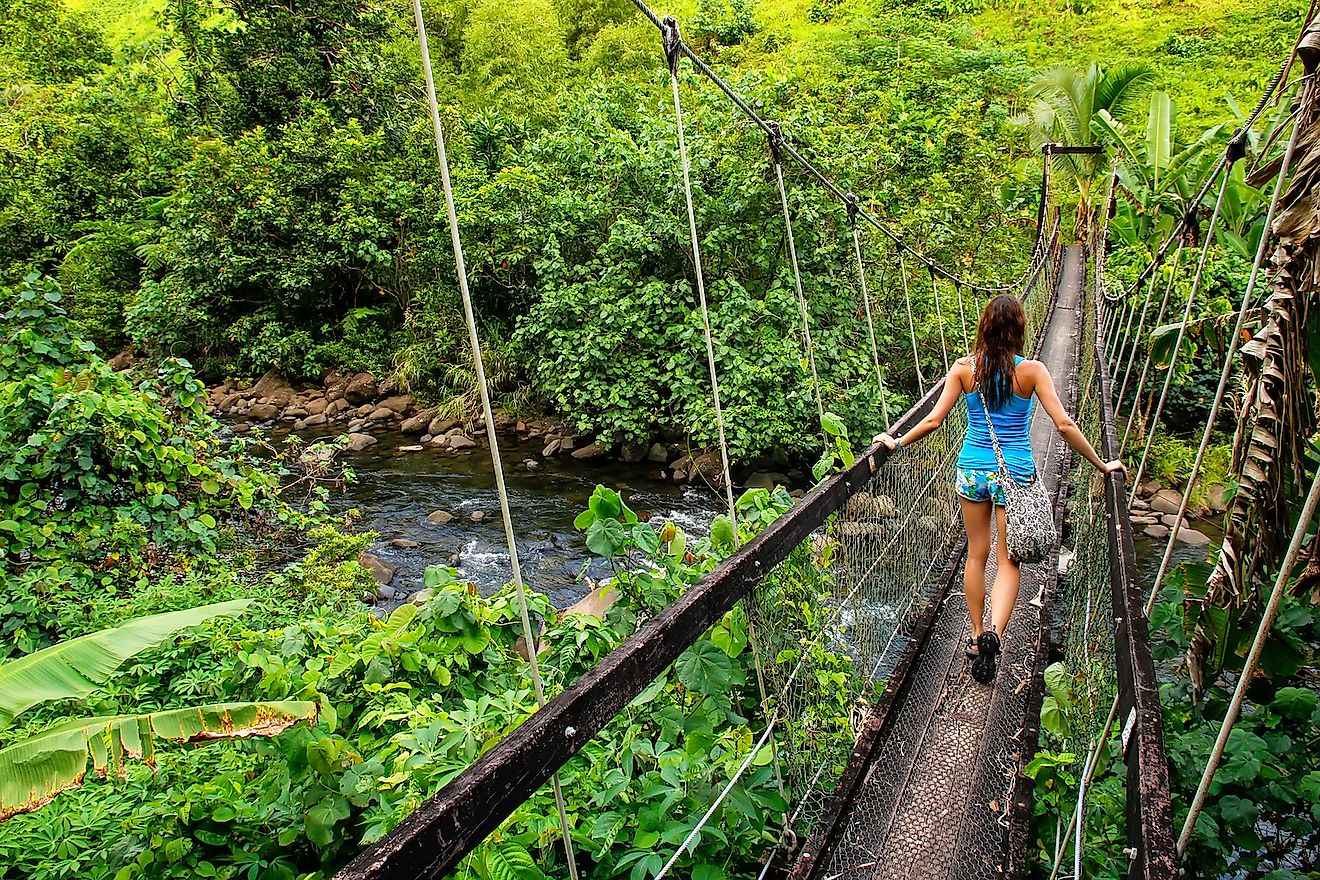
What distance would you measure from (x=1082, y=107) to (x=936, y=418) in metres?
12.8

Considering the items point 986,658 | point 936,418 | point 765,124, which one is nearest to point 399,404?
point 765,124

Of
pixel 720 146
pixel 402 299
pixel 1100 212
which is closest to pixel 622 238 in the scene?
pixel 720 146

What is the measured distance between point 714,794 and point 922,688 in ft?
2.62

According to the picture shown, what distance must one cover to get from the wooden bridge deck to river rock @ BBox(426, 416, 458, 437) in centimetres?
762

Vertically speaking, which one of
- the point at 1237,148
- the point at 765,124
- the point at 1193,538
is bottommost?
the point at 1193,538

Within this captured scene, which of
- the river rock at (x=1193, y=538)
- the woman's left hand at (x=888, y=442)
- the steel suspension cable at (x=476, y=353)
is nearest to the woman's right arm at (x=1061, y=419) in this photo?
the woman's left hand at (x=888, y=442)

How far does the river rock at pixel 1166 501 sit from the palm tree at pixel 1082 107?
21.1 feet

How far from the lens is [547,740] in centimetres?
72

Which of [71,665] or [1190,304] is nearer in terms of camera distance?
[71,665]

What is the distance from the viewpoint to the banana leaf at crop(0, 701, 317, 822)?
1404mm

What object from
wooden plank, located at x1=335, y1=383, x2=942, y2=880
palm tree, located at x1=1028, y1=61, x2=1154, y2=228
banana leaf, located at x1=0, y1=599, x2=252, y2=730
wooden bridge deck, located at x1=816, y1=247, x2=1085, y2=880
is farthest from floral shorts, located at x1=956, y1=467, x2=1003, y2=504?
palm tree, located at x1=1028, y1=61, x2=1154, y2=228

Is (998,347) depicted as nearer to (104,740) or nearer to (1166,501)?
(104,740)

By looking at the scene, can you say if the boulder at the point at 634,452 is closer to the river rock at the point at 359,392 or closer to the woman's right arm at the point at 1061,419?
the river rock at the point at 359,392

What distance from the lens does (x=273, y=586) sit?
11.7 feet
